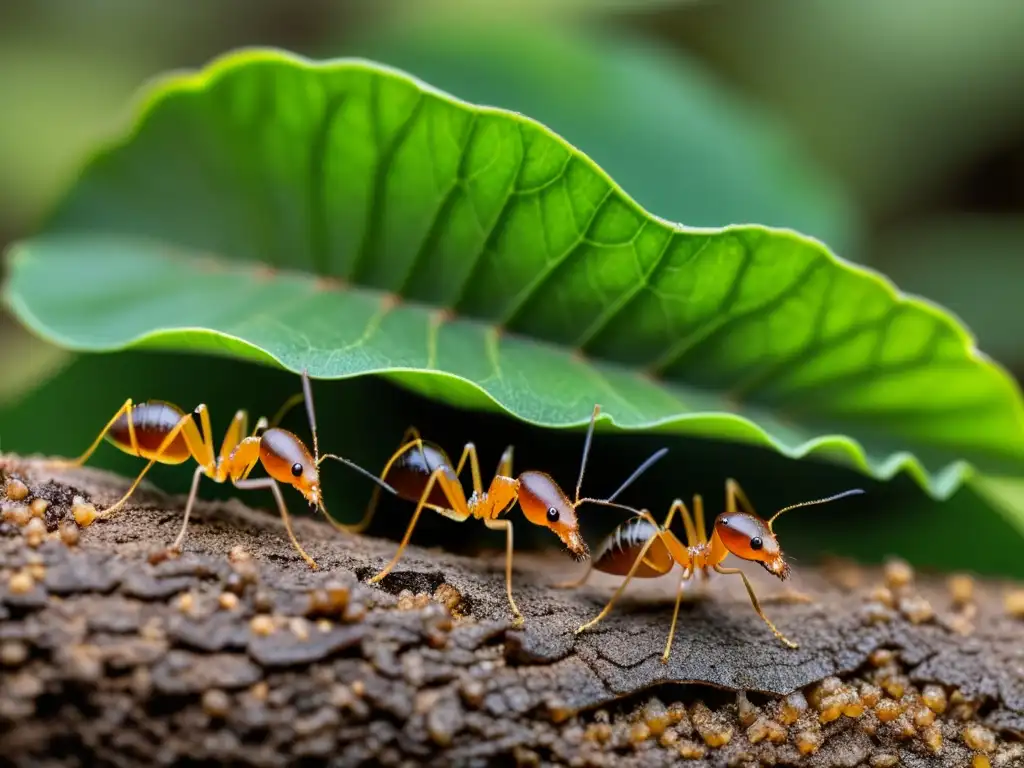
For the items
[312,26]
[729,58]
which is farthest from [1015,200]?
[312,26]

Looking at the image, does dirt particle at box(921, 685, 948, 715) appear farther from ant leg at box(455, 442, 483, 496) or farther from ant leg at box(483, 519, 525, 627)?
ant leg at box(455, 442, 483, 496)

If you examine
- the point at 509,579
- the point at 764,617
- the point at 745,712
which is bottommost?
the point at 745,712

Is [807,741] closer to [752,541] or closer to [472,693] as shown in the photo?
[752,541]

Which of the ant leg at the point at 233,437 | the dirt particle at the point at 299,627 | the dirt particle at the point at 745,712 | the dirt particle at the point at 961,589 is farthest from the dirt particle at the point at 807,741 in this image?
the ant leg at the point at 233,437

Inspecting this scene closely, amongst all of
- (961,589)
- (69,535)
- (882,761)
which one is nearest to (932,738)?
(882,761)

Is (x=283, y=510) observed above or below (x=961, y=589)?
below

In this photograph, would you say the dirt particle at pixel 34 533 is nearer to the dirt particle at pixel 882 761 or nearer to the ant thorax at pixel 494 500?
the ant thorax at pixel 494 500
